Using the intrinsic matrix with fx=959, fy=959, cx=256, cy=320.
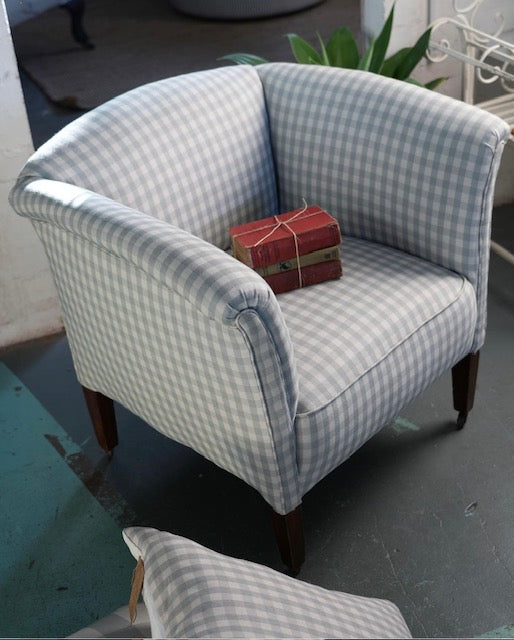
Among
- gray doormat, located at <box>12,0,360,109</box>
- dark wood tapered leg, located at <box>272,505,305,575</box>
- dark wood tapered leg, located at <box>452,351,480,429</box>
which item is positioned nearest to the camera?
dark wood tapered leg, located at <box>272,505,305,575</box>

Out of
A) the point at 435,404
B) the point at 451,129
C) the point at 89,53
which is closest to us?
the point at 451,129

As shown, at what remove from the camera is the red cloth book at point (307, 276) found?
1.78m

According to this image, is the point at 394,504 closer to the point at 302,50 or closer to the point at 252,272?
the point at 252,272

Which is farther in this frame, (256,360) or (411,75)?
(411,75)

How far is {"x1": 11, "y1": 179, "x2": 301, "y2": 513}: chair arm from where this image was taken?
Answer: 4.73 ft

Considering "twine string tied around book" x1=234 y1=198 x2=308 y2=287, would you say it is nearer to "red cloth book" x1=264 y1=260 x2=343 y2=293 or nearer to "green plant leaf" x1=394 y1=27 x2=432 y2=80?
"red cloth book" x1=264 y1=260 x2=343 y2=293

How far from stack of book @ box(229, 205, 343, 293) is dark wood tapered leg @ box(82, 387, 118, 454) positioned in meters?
0.43

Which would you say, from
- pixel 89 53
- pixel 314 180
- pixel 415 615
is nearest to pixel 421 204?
pixel 314 180

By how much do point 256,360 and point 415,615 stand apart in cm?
54

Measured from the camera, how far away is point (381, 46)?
234 cm

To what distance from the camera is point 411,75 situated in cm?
262

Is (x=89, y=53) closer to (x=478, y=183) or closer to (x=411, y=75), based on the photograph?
(x=411, y=75)

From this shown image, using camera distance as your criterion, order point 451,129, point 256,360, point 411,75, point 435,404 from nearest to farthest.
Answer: point 256,360 < point 451,129 < point 435,404 < point 411,75

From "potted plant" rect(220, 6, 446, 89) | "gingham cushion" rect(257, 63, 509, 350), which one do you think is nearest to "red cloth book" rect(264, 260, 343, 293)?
"gingham cushion" rect(257, 63, 509, 350)
